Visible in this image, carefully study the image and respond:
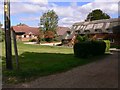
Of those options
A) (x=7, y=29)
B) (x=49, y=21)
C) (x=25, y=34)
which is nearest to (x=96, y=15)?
(x=49, y=21)

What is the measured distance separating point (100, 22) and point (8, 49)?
56.3 m

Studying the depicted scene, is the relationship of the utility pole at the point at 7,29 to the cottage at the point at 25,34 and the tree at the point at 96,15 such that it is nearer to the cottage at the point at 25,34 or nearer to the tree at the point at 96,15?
the tree at the point at 96,15

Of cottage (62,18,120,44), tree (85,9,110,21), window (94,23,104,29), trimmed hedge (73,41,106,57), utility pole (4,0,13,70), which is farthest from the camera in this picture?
tree (85,9,110,21)

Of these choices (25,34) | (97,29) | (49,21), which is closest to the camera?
(97,29)

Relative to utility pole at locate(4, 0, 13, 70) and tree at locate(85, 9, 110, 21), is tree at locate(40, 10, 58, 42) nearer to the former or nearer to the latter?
tree at locate(85, 9, 110, 21)

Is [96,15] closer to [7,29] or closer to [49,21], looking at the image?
[49,21]

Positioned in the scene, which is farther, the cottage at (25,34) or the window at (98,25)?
the cottage at (25,34)

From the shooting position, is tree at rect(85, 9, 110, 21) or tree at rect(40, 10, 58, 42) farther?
tree at rect(85, 9, 110, 21)

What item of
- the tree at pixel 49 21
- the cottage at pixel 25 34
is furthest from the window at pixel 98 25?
the cottage at pixel 25 34

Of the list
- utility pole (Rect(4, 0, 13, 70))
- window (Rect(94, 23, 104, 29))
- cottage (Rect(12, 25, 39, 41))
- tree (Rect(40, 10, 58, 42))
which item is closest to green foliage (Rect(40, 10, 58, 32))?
tree (Rect(40, 10, 58, 42))

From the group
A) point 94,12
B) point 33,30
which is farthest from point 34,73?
point 33,30

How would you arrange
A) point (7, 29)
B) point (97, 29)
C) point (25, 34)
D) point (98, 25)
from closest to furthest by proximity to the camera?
point (7, 29)
point (97, 29)
point (98, 25)
point (25, 34)

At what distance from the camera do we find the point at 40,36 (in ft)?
236

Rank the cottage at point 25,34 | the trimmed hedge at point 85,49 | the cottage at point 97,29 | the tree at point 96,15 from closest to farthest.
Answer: the trimmed hedge at point 85,49
the cottage at point 97,29
the tree at point 96,15
the cottage at point 25,34
